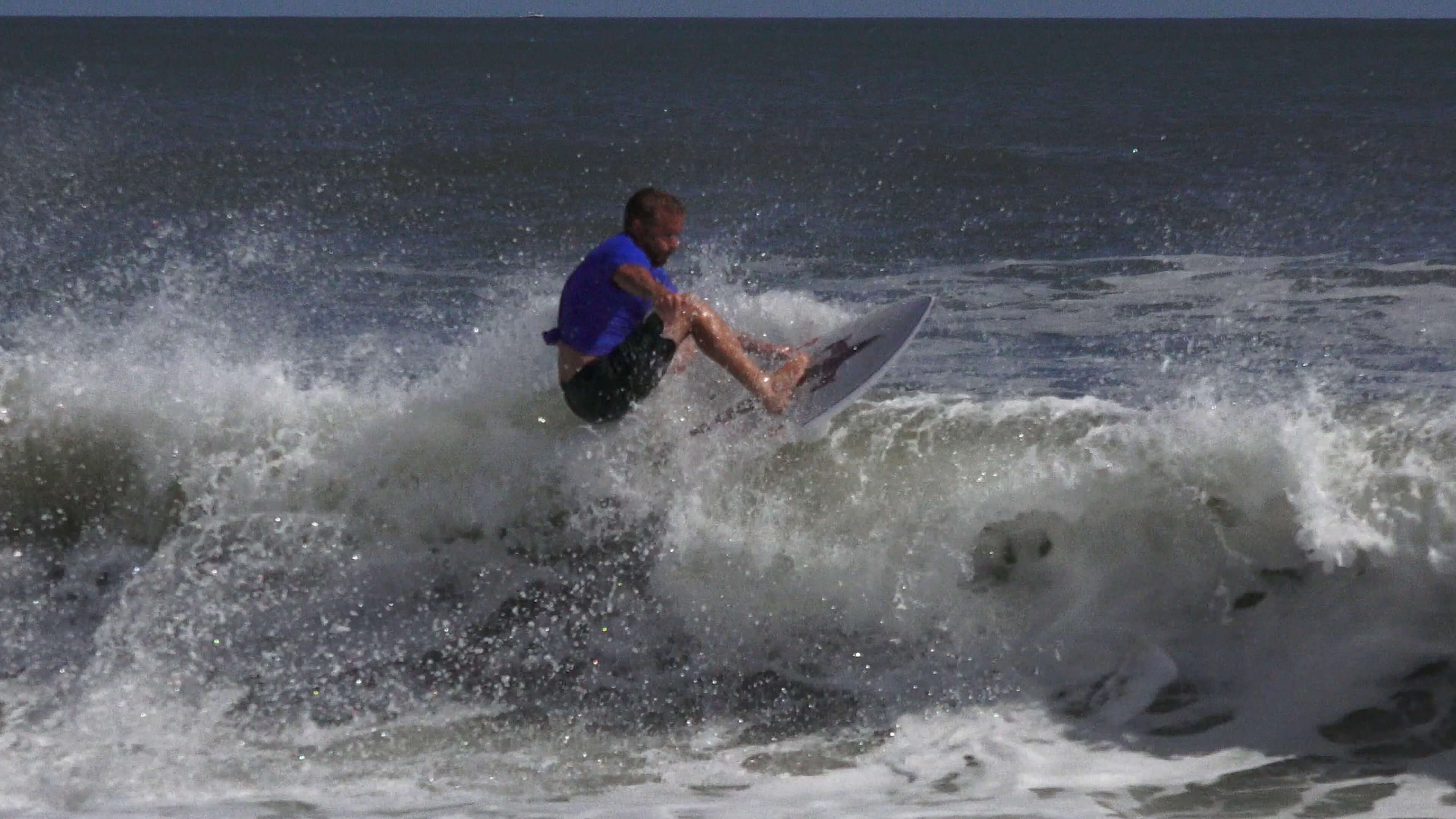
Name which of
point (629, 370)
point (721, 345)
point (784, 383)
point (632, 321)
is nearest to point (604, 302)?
point (632, 321)

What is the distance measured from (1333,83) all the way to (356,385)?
4297 centimetres

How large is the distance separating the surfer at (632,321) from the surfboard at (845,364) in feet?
1.15

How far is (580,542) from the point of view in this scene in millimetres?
6469

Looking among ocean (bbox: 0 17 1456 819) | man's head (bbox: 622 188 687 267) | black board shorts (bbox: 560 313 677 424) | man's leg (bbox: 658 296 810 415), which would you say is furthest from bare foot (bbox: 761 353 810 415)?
man's head (bbox: 622 188 687 267)

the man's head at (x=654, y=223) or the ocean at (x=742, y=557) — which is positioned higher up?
the man's head at (x=654, y=223)

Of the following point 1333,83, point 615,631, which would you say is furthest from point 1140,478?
point 1333,83

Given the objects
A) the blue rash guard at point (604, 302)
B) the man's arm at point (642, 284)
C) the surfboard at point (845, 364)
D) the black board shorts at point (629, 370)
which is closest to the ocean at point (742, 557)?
the surfboard at point (845, 364)

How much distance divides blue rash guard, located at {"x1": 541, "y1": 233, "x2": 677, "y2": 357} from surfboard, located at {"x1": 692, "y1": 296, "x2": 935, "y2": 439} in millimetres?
596

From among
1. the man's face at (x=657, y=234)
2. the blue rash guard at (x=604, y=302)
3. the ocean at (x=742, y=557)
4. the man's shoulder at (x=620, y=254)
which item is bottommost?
the ocean at (x=742, y=557)

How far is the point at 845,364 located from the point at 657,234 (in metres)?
1.13

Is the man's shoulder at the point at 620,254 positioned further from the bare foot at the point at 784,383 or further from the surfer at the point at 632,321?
the bare foot at the point at 784,383

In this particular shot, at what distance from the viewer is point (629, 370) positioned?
6016 millimetres

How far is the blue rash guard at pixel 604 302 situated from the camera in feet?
19.4

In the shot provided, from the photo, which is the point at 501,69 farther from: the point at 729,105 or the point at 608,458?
the point at 608,458
